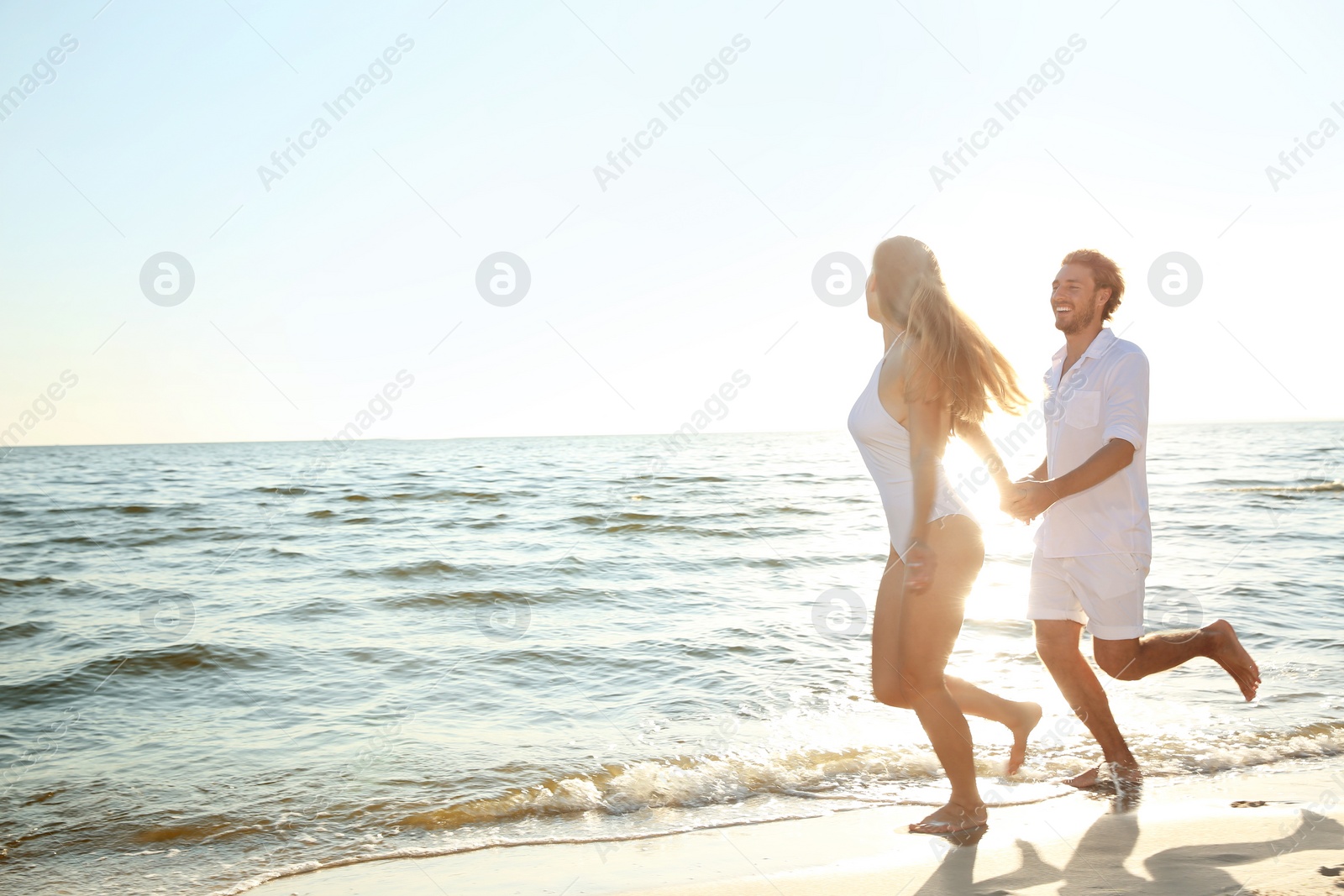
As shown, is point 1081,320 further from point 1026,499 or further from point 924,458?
point 924,458

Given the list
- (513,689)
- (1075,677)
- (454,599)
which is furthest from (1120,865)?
(454,599)

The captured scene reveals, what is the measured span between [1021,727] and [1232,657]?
87cm

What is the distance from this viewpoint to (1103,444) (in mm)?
3201

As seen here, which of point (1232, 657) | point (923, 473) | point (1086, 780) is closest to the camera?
point (923, 473)

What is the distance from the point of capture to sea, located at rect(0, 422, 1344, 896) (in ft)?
11.6

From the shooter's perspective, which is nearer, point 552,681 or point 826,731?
point 826,731

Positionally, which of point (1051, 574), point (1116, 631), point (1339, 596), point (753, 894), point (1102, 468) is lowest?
point (1339, 596)

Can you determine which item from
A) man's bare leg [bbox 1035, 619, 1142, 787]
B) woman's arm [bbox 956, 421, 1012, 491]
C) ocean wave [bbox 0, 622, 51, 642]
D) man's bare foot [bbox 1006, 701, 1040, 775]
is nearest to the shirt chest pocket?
woman's arm [bbox 956, 421, 1012, 491]

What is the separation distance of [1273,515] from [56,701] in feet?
52.7

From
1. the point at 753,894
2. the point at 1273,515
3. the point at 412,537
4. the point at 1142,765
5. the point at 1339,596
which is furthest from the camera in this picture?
the point at 1273,515

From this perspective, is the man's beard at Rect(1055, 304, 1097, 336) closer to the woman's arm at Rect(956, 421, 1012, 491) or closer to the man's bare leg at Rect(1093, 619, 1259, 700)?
the woman's arm at Rect(956, 421, 1012, 491)

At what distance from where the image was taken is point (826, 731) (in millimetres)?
4547

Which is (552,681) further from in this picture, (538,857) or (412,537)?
(412,537)

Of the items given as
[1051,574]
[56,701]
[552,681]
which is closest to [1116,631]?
[1051,574]
